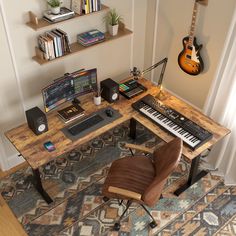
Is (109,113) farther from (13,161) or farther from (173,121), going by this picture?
(13,161)

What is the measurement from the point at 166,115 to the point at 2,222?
206cm

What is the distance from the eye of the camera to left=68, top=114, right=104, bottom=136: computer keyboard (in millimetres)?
3375

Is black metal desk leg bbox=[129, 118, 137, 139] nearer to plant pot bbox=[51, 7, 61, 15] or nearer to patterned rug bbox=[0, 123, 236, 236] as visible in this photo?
patterned rug bbox=[0, 123, 236, 236]

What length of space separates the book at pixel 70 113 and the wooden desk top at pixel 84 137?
0.05 meters

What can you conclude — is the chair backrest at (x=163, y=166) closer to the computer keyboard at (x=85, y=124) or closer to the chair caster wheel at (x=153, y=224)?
the chair caster wheel at (x=153, y=224)

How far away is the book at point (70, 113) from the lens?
11.5 feet

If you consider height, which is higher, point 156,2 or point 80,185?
point 156,2

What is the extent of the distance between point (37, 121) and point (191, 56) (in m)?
1.90

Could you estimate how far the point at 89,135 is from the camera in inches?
132

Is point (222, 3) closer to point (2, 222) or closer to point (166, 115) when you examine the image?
point (166, 115)

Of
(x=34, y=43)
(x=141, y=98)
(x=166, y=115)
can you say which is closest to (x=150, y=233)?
(x=166, y=115)

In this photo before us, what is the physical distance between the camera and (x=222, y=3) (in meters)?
3.29

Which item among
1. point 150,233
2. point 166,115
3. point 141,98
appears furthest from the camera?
point 141,98

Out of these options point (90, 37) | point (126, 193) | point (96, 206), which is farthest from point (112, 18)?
point (96, 206)
